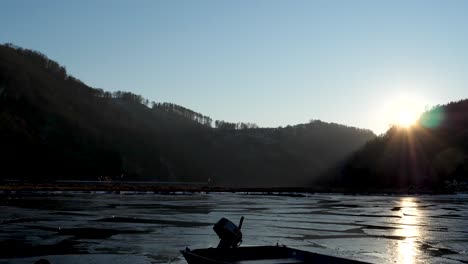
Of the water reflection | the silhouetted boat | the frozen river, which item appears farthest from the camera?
the water reflection

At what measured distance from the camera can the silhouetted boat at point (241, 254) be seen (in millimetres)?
26031

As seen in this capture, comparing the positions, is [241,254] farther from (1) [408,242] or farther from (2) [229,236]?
(1) [408,242]

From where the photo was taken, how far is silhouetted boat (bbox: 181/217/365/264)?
2603 cm

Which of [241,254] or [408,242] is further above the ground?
[241,254]

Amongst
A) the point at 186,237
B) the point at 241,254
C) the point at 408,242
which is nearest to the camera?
the point at 241,254

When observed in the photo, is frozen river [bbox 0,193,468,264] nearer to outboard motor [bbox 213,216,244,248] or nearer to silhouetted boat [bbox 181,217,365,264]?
outboard motor [bbox 213,216,244,248]

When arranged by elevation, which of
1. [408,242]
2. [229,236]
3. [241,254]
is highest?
[229,236]

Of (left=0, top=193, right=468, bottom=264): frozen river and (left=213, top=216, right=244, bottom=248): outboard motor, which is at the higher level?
(left=213, top=216, right=244, bottom=248): outboard motor

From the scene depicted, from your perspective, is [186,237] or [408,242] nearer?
[186,237]

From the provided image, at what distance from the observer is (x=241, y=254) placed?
2789cm

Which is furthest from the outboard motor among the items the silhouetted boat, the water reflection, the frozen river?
the water reflection

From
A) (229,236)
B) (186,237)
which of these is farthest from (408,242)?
(229,236)

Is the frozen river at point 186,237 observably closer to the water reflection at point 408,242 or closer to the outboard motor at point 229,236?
the water reflection at point 408,242

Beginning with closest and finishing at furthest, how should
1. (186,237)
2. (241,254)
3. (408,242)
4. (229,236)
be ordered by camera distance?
(241,254) → (229,236) → (186,237) → (408,242)
